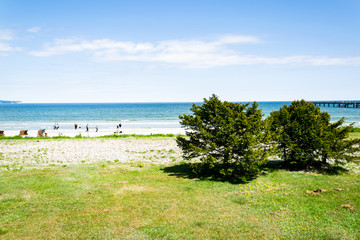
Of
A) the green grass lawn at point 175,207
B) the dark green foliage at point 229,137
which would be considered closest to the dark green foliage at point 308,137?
the green grass lawn at point 175,207

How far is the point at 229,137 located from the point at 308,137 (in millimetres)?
6184

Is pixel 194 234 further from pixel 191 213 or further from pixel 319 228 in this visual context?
pixel 319 228

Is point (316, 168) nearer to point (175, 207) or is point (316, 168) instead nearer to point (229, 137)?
point (229, 137)

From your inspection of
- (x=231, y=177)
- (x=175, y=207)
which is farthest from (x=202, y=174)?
(x=175, y=207)

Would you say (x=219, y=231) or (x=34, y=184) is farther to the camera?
(x=34, y=184)

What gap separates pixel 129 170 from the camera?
18.0 m

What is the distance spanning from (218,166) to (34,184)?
11.7 m

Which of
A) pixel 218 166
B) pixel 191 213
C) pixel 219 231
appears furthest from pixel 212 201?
pixel 218 166

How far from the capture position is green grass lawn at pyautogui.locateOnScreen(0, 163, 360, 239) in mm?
8742

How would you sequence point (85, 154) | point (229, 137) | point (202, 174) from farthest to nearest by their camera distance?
point (85, 154) < point (202, 174) < point (229, 137)

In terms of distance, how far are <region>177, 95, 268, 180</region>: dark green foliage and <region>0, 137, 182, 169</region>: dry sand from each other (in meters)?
6.61

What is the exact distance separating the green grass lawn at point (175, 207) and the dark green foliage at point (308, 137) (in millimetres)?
1546

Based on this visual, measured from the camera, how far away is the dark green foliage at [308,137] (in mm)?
16438

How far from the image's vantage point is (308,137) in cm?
1667
